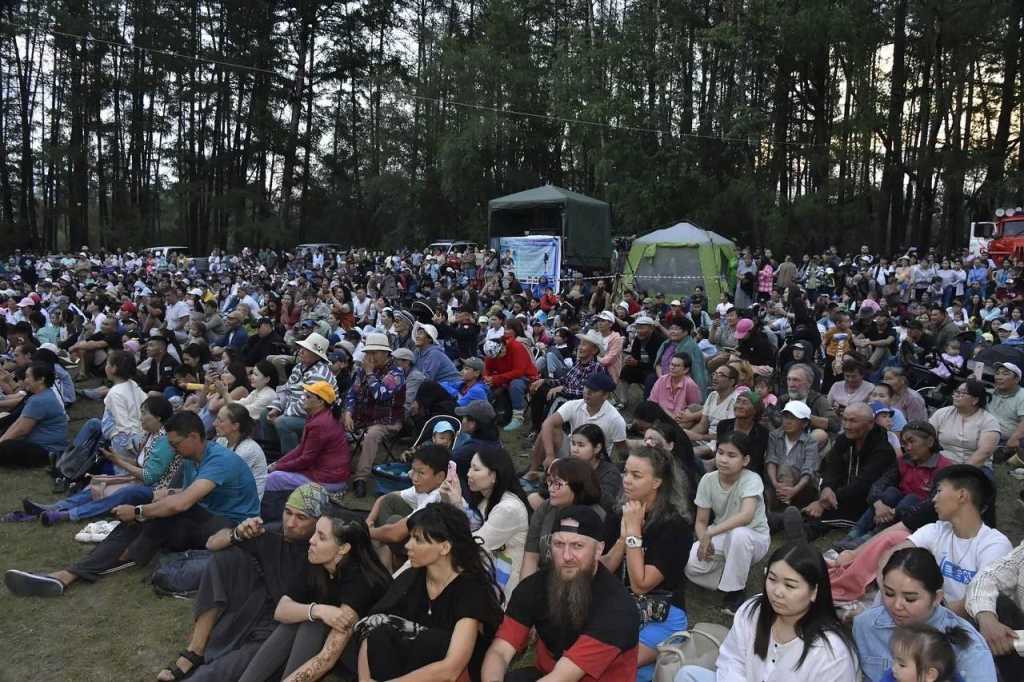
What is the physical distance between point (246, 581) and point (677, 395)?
4.22 m

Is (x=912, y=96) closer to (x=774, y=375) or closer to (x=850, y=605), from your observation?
(x=774, y=375)

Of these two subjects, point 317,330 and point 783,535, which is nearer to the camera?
point 783,535

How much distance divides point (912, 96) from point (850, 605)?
27110 mm

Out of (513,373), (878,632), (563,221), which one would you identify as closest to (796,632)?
(878,632)

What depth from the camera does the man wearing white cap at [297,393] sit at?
6992mm

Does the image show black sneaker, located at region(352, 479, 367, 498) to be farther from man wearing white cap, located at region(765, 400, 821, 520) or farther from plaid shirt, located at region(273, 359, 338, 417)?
man wearing white cap, located at region(765, 400, 821, 520)

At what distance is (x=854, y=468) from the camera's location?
18.8 ft

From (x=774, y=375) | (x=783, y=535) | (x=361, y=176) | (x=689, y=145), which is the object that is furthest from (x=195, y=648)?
(x=361, y=176)

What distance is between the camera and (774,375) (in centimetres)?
885

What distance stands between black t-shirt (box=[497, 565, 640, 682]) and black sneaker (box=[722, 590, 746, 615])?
1.66 m

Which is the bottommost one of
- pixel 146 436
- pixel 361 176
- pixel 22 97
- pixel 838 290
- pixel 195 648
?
pixel 195 648

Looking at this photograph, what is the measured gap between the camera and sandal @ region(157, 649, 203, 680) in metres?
3.89

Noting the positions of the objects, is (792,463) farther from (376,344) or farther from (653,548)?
(376,344)

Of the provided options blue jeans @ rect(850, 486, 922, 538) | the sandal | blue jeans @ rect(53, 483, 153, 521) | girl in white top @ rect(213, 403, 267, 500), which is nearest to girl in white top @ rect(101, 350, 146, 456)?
blue jeans @ rect(53, 483, 153, 521)
